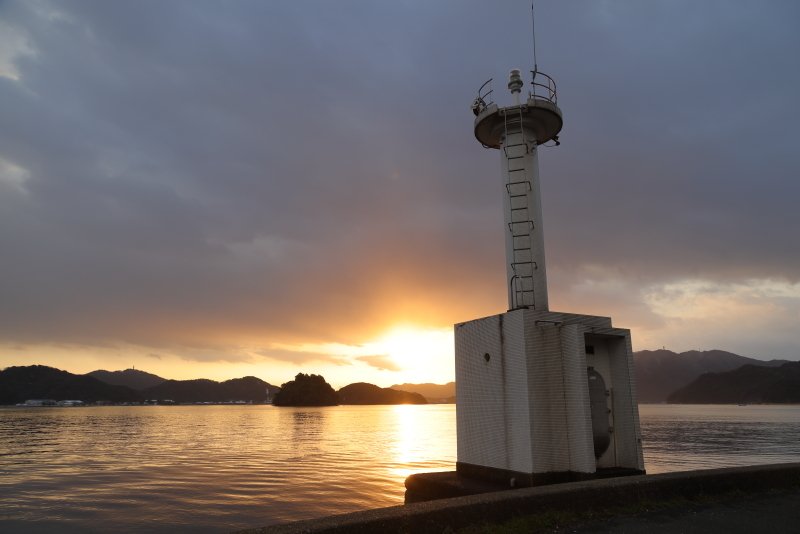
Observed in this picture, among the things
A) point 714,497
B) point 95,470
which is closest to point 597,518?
point 714,497

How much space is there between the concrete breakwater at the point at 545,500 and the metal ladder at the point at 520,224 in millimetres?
6277

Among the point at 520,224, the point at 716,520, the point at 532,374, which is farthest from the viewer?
the point at 520,224

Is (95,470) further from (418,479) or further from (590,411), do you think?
(590,411)

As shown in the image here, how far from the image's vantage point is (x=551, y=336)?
13.3 metres

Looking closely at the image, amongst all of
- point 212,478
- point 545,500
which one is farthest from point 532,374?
point 212,478

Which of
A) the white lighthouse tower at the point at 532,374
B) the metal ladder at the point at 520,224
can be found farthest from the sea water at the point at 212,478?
the metal ladder at the point at 520,224

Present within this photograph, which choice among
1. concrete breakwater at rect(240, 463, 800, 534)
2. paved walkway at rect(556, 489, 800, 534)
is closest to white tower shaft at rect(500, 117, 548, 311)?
concrete breakwater at rect(240, 463, 800, 534)

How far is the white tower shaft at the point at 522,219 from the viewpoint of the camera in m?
15.0

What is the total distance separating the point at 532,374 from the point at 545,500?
478 centimetres

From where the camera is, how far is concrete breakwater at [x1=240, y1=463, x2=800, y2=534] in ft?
22.2

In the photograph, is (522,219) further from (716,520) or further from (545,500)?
(716,520)

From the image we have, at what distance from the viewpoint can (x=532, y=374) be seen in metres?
12.8

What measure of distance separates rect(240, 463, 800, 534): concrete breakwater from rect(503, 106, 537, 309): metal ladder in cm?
628

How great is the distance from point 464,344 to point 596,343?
3.91 meters
